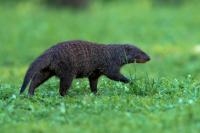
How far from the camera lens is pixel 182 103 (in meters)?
7.59

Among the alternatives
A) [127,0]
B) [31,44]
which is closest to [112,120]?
[31,44]

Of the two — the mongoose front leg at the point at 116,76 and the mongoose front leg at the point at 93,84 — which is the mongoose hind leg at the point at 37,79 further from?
the mongoose front leg at the point at 116,76

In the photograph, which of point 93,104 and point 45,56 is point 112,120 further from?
point 45,56

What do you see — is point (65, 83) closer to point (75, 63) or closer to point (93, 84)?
point (75, 63)

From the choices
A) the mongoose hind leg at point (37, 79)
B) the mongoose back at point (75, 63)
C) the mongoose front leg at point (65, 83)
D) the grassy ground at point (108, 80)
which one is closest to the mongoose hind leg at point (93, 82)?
the mongoose back at point (75, 63)

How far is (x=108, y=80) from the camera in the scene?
9.91m

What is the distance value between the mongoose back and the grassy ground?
7.7 inches

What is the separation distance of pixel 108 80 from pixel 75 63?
145 cm

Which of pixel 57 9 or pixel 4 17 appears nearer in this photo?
pixel 4 17

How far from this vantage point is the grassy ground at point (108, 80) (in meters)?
6.91

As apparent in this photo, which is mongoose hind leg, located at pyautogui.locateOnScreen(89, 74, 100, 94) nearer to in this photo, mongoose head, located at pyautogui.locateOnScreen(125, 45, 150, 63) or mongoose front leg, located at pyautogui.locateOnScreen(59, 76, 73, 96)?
mongoose front leg, located at pyautogui.locateOnScreen(59, 76, 73, 96)

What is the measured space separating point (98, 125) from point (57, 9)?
58.2ft

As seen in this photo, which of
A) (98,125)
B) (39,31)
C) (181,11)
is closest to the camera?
(98,125)

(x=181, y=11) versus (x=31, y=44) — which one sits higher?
(x=181, y=11)
